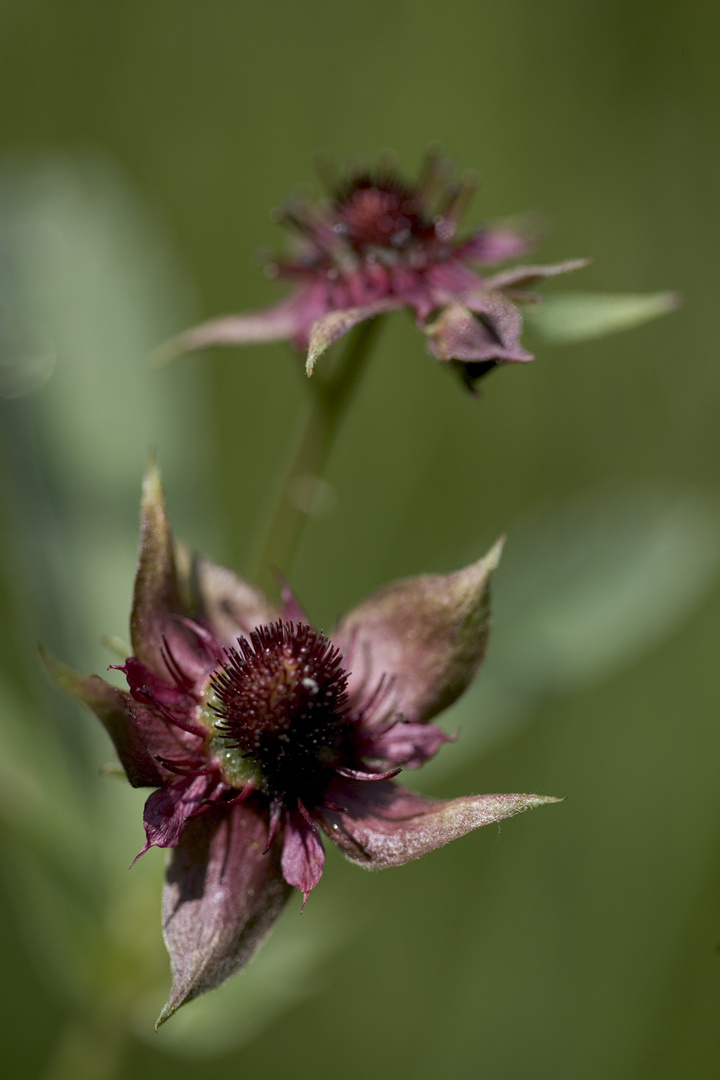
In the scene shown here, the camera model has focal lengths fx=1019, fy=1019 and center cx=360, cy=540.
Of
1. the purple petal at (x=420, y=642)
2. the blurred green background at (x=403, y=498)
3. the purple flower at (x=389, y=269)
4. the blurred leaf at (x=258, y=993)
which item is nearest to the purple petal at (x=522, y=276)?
the purple flower at (x=389, y=269)

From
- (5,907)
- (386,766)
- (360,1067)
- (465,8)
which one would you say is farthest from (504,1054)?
(465,8)

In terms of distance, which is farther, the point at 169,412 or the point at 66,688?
the point at 169,412

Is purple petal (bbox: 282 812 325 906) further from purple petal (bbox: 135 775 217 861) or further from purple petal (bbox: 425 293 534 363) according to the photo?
purple petal (bbox: 425 293 534 363)

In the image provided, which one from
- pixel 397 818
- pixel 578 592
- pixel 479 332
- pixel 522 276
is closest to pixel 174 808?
pixel 397 818

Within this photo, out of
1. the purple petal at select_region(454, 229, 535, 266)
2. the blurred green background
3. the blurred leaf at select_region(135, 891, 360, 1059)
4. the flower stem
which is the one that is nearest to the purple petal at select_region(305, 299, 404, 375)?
the flower stem

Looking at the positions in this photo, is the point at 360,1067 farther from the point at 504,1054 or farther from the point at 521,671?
the point at 521,671

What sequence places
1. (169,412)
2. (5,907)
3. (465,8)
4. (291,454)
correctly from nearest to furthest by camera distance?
1. (291,454)
2. (169,412)
3. (5,907)
4. (465,8)

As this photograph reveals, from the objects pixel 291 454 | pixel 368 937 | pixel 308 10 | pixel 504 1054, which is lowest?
pixel 504 1054

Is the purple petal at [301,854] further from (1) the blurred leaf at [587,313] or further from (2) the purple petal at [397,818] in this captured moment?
(1) the blurred leaf at [587,313]
